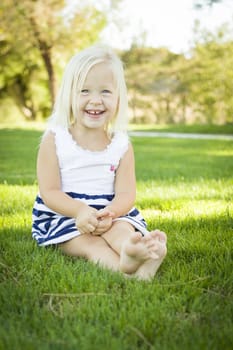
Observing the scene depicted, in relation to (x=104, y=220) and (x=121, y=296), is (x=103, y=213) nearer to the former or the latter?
(x=104, y=220)

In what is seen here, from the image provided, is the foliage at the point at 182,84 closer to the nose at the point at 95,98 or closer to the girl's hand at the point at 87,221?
the nose at the point at 95,98

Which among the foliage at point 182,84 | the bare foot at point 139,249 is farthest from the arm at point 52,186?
the foliage at point 182,84

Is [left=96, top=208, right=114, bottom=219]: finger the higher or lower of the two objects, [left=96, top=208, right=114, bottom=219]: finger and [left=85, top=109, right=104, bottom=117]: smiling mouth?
the lower

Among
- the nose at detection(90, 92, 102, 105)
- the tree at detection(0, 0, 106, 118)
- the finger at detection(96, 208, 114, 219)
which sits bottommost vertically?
the finger at detection(96, 208, 114, 219)

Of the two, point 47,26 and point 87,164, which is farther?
point 47,26

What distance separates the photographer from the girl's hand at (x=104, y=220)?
2.21 metres

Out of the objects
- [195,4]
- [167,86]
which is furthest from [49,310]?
[167,86]

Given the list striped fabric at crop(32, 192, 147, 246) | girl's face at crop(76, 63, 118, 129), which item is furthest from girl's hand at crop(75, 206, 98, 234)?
girl's face at crop(76, 63, 118, 129)

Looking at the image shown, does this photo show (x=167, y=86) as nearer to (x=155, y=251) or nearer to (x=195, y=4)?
(x=195, y=4)

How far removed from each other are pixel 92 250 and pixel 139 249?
0.40 metres

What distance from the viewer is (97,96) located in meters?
2.43

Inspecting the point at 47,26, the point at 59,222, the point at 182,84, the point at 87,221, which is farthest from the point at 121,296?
the point at 182,84

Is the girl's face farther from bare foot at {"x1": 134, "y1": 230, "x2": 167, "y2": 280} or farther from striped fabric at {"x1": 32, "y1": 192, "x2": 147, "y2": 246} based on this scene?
bare foot at {"x1": 134, "y1": 230, "x2": 167, "y2": 280}

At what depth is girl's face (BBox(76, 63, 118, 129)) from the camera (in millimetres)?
2416
